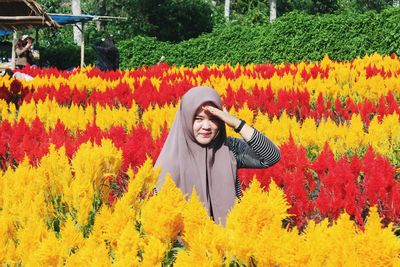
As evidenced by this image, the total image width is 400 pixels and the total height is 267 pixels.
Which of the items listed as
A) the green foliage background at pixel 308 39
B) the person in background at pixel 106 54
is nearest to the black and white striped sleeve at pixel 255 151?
the person in background at pixel 106 54

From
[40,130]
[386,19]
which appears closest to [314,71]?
[40,130]

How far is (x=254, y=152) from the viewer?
12.3 ft

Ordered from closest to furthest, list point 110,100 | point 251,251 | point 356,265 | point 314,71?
1. point 356,265
2. point 251,251
3. point 110,100
4. point 314,71

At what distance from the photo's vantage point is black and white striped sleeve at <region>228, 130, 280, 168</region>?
12.1ft

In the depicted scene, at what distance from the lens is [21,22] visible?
7.49 m

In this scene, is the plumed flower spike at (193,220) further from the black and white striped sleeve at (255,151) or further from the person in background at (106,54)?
the person in background at (106,54)

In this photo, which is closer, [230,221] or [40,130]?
[230,221]

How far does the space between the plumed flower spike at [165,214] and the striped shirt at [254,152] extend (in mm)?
1345

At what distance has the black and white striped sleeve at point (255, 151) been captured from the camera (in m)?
3.69

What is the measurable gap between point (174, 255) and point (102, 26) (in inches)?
1635

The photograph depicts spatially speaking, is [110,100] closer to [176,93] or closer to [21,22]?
[176,93]

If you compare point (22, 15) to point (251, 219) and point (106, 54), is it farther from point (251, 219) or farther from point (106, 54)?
point (106, 54)

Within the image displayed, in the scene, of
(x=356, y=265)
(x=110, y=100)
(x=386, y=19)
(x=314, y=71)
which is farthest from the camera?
(x=386, y=19)

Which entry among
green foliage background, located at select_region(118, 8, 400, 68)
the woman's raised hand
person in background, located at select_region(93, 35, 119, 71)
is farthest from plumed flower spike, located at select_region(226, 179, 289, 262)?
green foliage background, located at select_region(118, 8, 400, 68)
